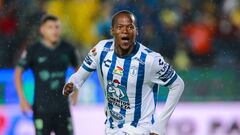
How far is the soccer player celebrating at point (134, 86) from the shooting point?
754cm

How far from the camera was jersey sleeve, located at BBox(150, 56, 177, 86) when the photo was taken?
752cm

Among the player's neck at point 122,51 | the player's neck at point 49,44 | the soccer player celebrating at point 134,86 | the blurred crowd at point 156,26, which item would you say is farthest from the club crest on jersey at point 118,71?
the blurred crowd at point 156,26

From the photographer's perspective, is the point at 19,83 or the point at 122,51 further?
the point at 19,83

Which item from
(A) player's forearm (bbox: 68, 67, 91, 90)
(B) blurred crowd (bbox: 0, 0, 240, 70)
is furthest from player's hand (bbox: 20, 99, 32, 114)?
(A) player's forearm (bbox: 68, 67, 91, 90)

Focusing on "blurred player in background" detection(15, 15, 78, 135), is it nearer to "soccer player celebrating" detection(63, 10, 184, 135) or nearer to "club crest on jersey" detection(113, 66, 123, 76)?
"soccer player celebrating" detection(63, 10, 184, 135)

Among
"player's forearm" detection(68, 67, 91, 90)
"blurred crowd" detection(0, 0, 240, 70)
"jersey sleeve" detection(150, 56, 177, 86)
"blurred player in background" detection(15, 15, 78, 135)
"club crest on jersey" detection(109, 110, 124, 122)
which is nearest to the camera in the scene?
"jersey sleeve" detection(150, 56, 177, 86)

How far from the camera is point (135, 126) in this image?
762 centimetres

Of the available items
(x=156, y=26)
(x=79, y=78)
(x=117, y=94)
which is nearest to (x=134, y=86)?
(x=117, y=94)

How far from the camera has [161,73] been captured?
754 cm

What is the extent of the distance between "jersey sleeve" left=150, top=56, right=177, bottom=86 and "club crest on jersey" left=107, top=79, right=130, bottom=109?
28cm

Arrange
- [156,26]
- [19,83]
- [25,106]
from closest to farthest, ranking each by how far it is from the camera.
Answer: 1. [19,83]
2. [25,106]
3. [156,26]

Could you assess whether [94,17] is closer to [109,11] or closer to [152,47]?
[109,11]

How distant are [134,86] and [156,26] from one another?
5.28 meters

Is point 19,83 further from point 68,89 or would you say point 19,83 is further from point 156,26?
point 156,26
